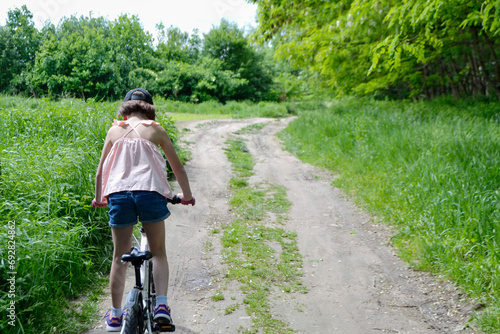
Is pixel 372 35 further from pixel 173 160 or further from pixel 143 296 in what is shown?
pixel 143 296

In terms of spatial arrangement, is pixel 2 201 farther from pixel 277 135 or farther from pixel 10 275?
pixel 277 135

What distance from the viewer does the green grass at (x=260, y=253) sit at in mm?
3924

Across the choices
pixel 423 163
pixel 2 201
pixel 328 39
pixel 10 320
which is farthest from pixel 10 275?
pixel 328 39

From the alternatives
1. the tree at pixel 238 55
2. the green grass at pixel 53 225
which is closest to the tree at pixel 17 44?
the green grass at pixel 53 225

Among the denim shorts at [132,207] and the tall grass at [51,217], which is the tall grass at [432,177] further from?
the tall grass at [51,217]

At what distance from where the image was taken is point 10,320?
2.95 metres

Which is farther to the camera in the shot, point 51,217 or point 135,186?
point 51,217

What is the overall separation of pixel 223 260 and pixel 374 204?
3.02 meters

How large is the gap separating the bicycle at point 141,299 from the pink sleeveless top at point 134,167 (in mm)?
300

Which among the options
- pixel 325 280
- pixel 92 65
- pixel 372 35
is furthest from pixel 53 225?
pixel 92 65

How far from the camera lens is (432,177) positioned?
6.22 m

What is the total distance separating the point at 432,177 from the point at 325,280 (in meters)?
2.73

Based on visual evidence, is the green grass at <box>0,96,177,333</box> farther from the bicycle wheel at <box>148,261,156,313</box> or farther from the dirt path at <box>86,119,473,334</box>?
the bicycle wheel at <box>148,261,156,313</box>

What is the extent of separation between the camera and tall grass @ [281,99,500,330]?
14.8 ft
